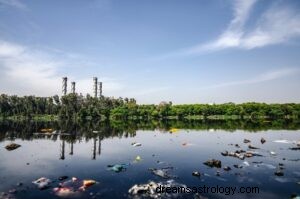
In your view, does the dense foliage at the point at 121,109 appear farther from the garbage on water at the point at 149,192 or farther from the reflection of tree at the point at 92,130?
the garbage on water at the point at 149,192

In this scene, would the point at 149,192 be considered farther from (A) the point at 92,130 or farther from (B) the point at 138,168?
(A) the point at 92,130

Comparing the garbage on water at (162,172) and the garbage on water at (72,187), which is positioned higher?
the garbage on water at (162,172)

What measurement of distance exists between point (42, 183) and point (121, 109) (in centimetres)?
13276

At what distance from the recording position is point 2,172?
31547 mm

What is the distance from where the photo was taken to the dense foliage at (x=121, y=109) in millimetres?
153000

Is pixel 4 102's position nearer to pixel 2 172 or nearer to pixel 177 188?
pixel 2 172

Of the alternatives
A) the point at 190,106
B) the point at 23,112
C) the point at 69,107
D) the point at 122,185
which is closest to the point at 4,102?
the point at 23,112

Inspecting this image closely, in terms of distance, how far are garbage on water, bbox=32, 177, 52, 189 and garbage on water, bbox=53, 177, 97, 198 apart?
1.21m

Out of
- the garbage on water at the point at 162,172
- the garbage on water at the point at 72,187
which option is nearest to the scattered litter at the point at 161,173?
the garbage on water at the point at 162,172

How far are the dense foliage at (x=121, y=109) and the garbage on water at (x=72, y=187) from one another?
4808 inches

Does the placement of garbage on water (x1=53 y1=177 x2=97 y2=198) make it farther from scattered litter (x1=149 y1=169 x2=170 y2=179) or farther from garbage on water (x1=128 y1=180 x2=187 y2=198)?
scattered litter (x1=149 y1=169 x2=170 y2=179)

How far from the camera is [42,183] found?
25.9 m

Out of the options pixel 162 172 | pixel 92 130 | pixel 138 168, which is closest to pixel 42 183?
pixel 138 168

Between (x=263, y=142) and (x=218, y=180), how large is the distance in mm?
29173
